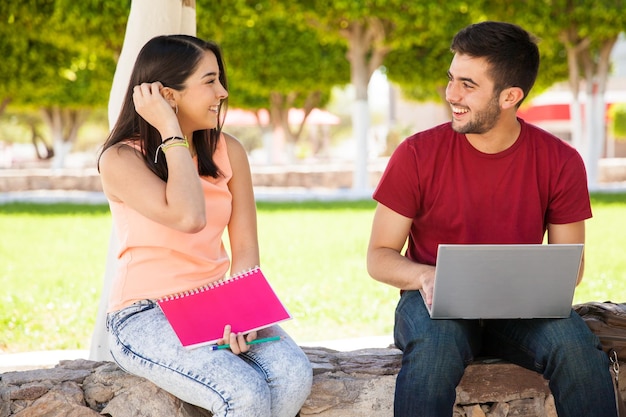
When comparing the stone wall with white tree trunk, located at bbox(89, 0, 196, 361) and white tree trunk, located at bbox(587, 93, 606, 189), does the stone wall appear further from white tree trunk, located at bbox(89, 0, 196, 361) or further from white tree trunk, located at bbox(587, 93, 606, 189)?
white tree trunk, located at bbox(89, 0, 196, 361)

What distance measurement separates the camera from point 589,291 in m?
6.50

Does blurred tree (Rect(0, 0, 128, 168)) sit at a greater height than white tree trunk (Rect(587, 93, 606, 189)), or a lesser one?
greater

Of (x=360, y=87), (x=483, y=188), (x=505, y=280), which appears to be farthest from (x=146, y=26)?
(x=360, y=87)

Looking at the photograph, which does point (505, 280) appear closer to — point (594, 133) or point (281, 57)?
point (594, 133)

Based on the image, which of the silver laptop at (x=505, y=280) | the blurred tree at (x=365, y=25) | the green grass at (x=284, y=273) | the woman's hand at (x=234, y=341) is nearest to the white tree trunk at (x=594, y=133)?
the blurred tree at (x=365, y=25)

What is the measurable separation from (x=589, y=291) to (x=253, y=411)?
4.68 metres

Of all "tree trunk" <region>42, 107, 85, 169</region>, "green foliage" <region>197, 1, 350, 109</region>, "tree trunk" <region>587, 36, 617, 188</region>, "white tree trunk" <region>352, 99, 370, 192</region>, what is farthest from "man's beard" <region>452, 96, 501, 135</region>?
"tree trunk" <region>42, 107, 85, 169</region>

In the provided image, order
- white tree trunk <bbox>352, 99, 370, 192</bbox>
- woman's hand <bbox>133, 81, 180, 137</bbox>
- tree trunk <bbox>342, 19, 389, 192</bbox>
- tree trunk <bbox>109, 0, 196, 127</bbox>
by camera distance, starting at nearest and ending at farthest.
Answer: woman's hand <bbox>133, 81, 180, 137</bbox>, tree trunk <bbox>109, 0, 196, 127</bbox>, white tree trunk <bbox>352, 99, 370, 192</bbox>, tree trunk <bbox>342, 19, 389, 192</bbox>

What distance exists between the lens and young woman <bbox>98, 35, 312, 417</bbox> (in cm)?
253

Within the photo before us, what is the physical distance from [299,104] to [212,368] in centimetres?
2564

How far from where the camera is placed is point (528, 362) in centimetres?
279

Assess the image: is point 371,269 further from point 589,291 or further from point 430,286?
point 589,291

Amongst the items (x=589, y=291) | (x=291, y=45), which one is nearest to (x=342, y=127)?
(x=291, y=45)

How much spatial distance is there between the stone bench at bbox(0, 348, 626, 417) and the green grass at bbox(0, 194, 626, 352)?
2.36 m
